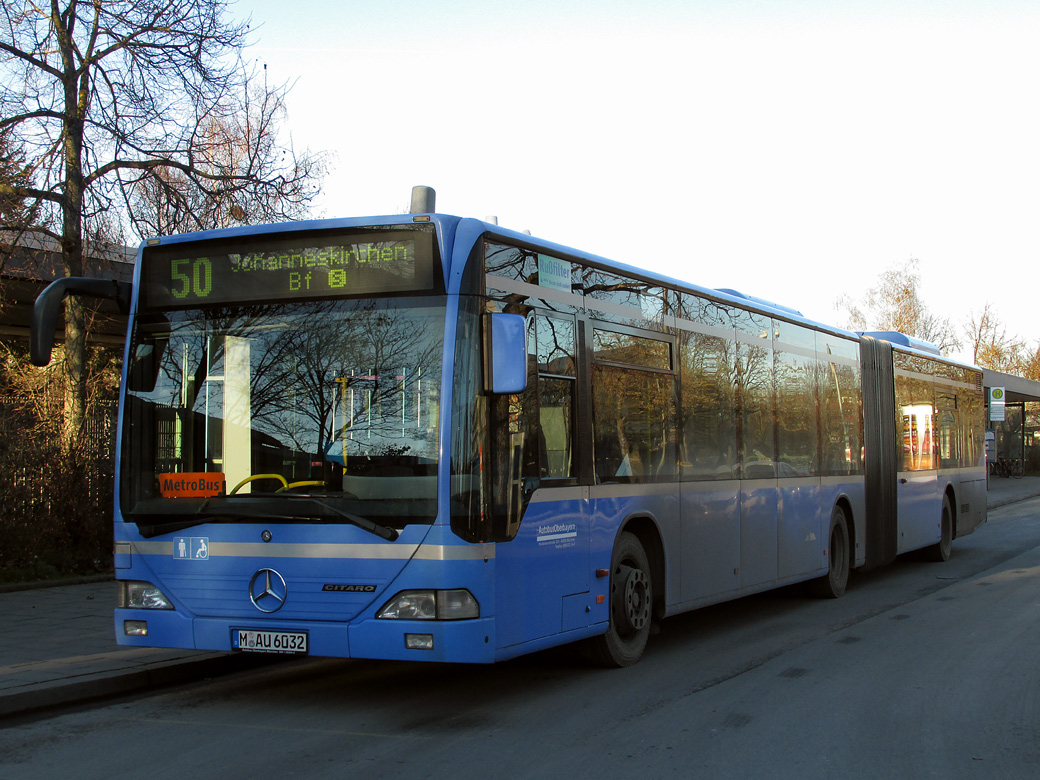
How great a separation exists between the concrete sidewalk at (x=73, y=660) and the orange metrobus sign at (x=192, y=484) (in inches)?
62.1

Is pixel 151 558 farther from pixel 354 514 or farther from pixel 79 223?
pixel 79 223

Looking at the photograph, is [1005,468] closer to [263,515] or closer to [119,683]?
[119,683]

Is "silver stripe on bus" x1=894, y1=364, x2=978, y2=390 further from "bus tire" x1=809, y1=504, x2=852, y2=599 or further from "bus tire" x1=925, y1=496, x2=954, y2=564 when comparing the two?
"bus tire" x1=809, y1=504, x2=852, y2=599

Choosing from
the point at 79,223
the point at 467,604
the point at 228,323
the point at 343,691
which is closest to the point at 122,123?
the point at 79,223

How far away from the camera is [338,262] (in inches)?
275

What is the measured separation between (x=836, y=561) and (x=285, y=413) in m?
8.74

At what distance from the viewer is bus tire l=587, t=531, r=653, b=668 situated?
8336mm

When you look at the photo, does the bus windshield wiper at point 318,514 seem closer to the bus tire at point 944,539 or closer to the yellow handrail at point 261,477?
the yellow handrail at point 261,477

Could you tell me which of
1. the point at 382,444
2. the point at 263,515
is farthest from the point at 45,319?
the point at 382,444

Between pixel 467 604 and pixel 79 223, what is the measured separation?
1075cm

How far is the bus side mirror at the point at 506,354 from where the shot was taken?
6609 mm

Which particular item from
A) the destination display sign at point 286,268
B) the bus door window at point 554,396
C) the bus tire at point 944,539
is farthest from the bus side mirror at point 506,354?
the bus tire at point 944,539

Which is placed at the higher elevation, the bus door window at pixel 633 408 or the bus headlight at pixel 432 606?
the bus door window at pixel 633 408

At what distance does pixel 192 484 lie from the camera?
7.14 m
